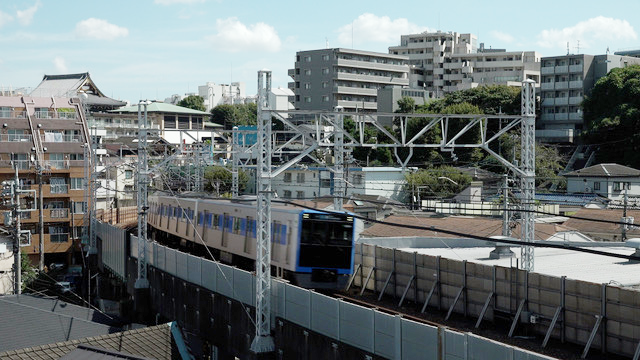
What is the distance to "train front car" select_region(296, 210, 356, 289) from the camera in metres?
18.5

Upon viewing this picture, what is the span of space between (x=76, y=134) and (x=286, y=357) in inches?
1253

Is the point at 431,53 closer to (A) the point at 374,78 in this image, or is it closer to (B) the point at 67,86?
(A) the point at 374,78

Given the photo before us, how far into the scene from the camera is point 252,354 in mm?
15453

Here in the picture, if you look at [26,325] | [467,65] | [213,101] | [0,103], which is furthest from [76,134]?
[213,101]

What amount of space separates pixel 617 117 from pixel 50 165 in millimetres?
32184

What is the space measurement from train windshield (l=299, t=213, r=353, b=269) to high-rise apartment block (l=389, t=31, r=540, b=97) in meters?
58.7

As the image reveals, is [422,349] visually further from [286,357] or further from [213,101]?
[213,101]

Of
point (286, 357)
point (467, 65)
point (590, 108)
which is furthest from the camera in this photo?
point (467, 65)

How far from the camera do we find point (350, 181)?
147ft

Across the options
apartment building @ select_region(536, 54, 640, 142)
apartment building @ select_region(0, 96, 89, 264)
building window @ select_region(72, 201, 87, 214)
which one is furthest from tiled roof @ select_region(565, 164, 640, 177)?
apartment building @ select_region(0, 96, 89, 264)

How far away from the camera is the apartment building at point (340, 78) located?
74500 mm

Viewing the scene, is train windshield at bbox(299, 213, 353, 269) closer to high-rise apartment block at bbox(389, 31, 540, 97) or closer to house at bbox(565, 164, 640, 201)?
house at bbox(565, 164, 640, 201)

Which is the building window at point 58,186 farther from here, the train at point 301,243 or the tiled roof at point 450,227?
the train at point 301,243

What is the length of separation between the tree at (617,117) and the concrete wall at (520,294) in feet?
105
